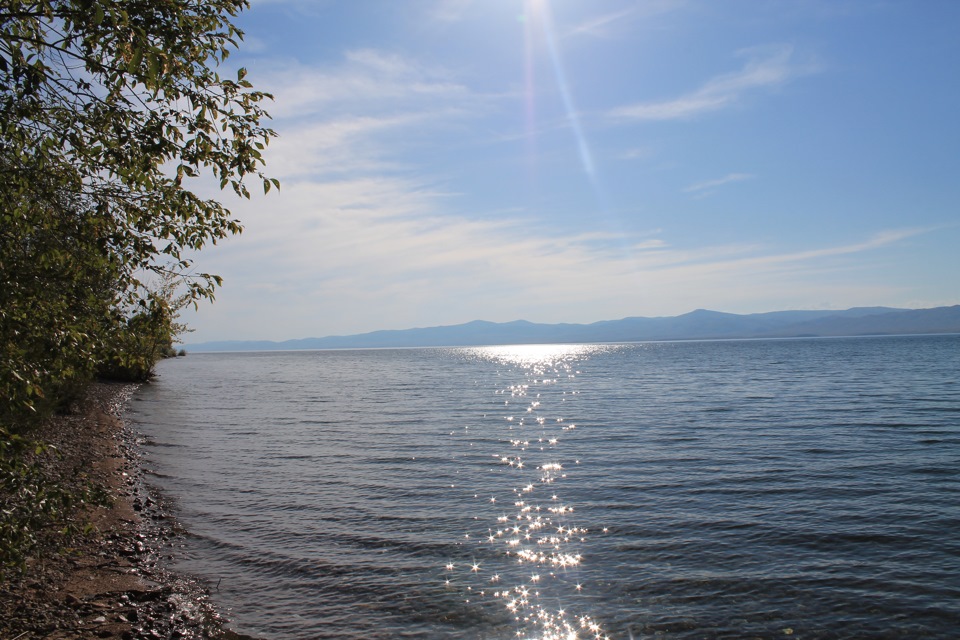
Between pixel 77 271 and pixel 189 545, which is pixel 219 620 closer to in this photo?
pixel 189 545

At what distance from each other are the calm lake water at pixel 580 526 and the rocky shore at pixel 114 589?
0.72 m

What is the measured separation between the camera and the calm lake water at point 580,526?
11.8 metres

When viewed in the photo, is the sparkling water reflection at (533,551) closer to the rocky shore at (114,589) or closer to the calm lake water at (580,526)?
the calm lake water at (580,526)

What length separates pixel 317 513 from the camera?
1902 centimetres

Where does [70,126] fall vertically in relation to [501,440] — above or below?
above

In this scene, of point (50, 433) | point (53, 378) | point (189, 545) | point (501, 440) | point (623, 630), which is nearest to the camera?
point (53, 378)

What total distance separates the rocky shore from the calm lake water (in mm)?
717

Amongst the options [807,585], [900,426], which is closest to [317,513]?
[807,585]

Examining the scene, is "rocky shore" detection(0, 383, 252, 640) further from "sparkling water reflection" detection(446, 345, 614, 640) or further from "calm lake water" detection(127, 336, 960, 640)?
"sparkling water reflection" detection(446, 345, 614, 640)

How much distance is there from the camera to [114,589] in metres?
12.3

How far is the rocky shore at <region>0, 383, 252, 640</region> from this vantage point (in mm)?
10352

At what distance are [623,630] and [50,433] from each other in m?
25.3

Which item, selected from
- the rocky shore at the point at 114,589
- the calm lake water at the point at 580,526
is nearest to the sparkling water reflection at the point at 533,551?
the calm lake water at the point at 580,526

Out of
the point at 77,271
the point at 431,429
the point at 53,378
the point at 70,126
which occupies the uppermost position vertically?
the point at 70,126
